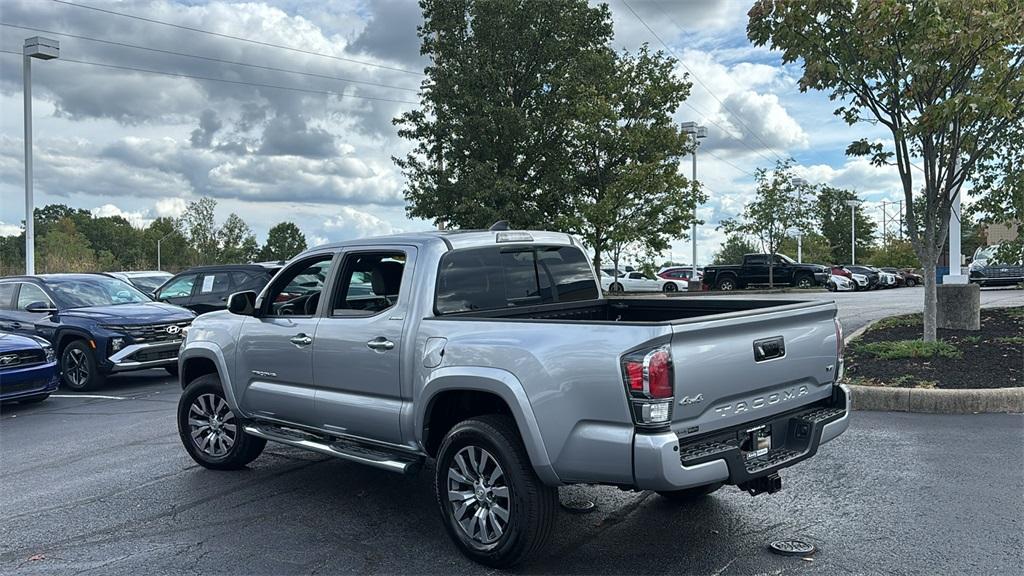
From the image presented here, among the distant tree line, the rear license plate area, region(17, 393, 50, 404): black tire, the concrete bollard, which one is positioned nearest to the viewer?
the rear license plate area

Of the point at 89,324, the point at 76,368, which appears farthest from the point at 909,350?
the point at 76,368

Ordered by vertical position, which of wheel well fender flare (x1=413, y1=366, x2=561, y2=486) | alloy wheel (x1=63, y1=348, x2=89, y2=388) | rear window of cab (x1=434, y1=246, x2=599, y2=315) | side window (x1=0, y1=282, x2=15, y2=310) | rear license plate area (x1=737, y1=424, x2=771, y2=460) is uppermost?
rear window of cab (x1=434, y1=246, x2=599, y2=315)

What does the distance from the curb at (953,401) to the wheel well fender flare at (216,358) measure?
21.2 ft

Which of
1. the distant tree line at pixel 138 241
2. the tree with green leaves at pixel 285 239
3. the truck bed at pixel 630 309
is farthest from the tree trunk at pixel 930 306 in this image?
the tree with green leaves at pixel 285 239

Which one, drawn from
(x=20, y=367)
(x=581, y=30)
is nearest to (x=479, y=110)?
(x=581, y=30)

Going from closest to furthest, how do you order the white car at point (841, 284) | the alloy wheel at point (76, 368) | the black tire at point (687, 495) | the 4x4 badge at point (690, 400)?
the 4x4 badge at point (690, 400) < the black tire at point (687, 495) < the alloy wheel at point (76, 368) < the white car at point (841, 284)

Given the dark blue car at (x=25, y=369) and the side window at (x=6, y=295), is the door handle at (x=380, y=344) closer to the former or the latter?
the dark blue car at (x=25, y=369)

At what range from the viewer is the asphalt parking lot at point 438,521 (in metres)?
4.41

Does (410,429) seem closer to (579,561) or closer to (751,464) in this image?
(579,561)

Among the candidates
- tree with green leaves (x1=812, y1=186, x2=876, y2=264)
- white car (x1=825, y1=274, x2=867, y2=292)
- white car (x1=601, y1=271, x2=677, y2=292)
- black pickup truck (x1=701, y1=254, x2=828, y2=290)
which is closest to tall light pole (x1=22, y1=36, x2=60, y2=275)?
white car (x1=601, y1=271, x2=677, y2=292)

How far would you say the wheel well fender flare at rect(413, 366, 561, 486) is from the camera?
4094 mm

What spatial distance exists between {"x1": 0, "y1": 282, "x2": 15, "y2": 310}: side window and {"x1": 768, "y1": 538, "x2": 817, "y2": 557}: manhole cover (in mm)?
12546

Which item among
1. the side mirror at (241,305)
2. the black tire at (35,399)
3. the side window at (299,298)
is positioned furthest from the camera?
the black tire at (35,399)

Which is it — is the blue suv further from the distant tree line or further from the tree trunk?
the distant tree line
